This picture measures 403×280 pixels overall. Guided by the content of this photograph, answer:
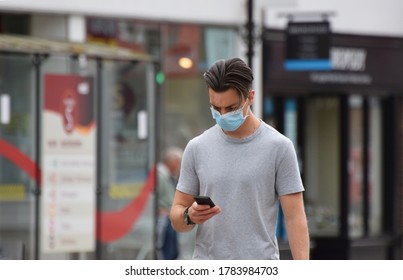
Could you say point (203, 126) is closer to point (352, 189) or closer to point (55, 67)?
point (352, 189)

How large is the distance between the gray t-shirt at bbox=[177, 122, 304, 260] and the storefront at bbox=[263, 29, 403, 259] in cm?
1041

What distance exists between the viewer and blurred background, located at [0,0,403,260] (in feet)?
33.1

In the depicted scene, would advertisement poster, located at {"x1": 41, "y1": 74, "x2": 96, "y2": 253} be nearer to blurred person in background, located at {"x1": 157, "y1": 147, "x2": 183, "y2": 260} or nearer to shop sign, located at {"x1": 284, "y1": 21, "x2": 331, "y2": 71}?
blurred person in background, located at {"x1": 157, "y1": 147, "x2": 183, "y2": 260}

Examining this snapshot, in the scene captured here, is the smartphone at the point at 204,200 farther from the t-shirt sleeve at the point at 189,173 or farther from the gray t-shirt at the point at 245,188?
the t-shirt sleeve at the point at 189,173

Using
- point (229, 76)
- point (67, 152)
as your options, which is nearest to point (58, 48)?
point (67, 152)

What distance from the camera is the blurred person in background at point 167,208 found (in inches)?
422

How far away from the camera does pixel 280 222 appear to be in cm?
1448

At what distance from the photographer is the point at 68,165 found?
10.2 meters

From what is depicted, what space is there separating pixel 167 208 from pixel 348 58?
5.11 meters

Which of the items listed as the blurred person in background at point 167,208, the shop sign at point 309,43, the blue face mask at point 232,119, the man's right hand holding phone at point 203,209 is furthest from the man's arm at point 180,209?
the shop sign at point 309,43

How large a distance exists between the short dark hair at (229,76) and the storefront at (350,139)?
34.3 ft

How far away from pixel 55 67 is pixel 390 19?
6.91 m
